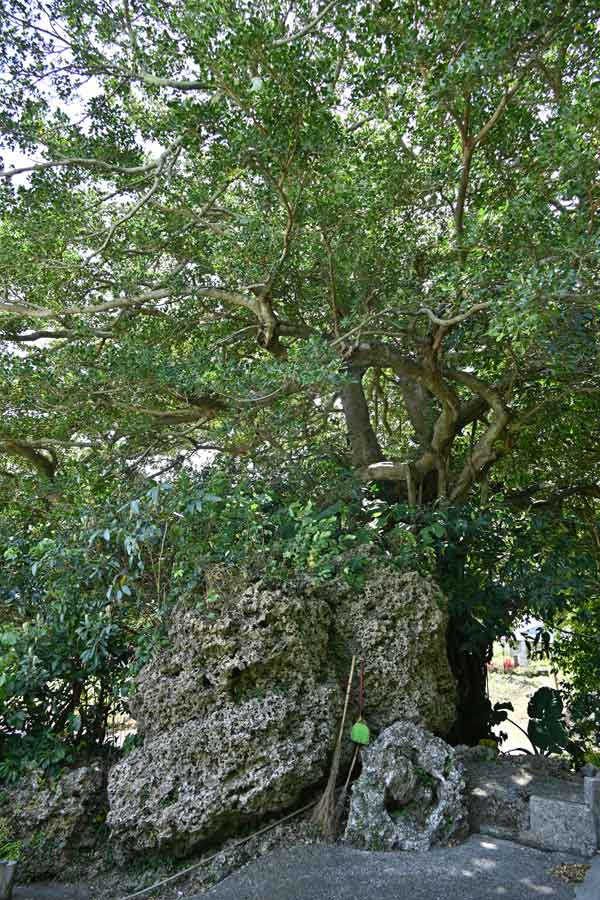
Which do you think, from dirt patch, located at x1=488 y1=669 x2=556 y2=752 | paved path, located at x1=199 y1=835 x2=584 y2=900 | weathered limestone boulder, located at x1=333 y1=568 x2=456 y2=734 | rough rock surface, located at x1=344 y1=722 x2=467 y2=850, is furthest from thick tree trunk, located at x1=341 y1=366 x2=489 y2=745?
dirt patch, located at x1=488 y1=669 x2=556 y2=752

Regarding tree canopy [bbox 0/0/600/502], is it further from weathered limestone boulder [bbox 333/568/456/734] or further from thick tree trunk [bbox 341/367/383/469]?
weathered limestone boulder [bbox 333/568/456/734]

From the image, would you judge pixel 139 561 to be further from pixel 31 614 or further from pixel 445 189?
pixel 445 189

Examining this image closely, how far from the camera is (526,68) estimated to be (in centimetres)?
457

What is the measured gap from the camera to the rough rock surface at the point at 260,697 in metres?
3.78

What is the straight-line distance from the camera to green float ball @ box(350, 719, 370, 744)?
12.7ft

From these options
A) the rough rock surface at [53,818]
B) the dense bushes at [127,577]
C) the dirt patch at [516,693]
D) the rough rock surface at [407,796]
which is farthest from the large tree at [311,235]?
the dirt patch at [516,693]

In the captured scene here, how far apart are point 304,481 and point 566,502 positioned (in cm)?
337

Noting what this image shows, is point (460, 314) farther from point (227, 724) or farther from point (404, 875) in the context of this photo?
point (404, 875)

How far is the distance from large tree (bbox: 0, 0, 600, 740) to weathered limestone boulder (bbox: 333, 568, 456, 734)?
1509 millimetres

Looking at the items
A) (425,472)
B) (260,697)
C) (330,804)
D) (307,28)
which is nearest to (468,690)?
(425,472)

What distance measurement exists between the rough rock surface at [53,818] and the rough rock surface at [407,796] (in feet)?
5.30

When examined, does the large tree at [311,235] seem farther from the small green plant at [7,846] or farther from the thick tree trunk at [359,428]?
the small green plant at [7,846]

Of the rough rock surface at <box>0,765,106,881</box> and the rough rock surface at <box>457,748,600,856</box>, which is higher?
the rough rock surface at <box>457,748,600,856</box>

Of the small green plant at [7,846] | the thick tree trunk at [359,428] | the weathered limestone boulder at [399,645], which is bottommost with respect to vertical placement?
the small green plant at [7,846]
